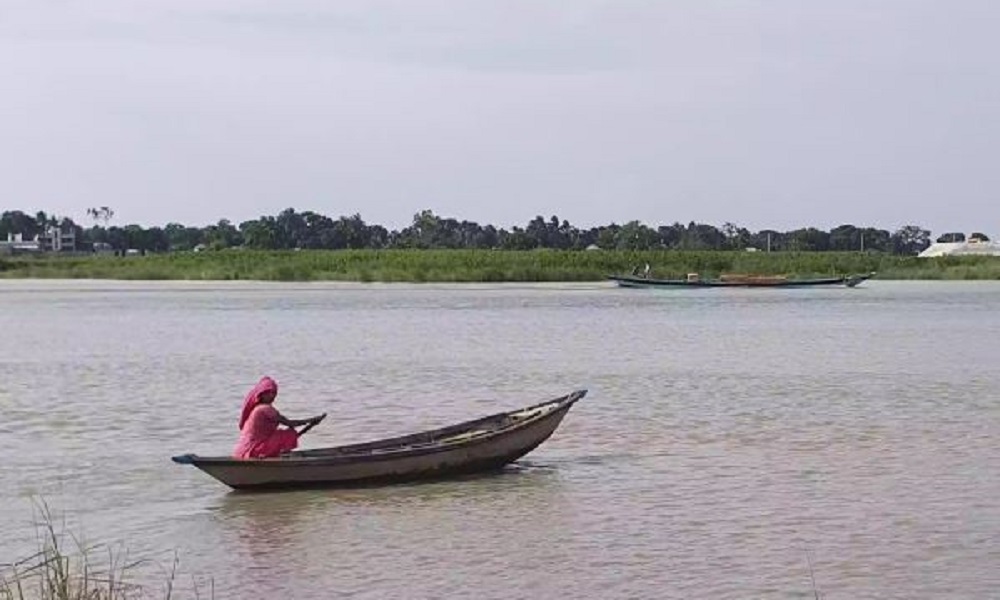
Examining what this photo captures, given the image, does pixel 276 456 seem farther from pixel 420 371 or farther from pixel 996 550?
pixel 420 371

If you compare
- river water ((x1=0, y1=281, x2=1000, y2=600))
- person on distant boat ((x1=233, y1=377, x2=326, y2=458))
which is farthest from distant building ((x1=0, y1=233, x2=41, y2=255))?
person on distant boat ((x1=233, y1=377, x2=326, y2=458))

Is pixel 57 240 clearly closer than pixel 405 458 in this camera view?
No

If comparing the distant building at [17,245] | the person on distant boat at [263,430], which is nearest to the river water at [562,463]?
the person on distant boat at [263,430]

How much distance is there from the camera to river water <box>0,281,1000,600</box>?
12.8 metres

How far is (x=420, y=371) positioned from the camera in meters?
31.9

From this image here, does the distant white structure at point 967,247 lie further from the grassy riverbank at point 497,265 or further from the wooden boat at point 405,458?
the wooden boat at point 405,458

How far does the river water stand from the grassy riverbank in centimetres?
4097

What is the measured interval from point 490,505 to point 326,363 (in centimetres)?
1914

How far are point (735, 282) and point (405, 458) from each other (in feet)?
219

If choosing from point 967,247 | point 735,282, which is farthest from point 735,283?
point 967,247

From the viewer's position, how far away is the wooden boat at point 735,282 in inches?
3118

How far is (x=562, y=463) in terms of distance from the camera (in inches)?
719

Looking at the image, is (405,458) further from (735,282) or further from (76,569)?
(735,282)

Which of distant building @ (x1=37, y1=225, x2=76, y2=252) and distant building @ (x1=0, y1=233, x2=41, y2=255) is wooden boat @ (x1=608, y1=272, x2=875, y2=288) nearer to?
distant building @ (x1=0, y1=233, x2=41, y2=255)
